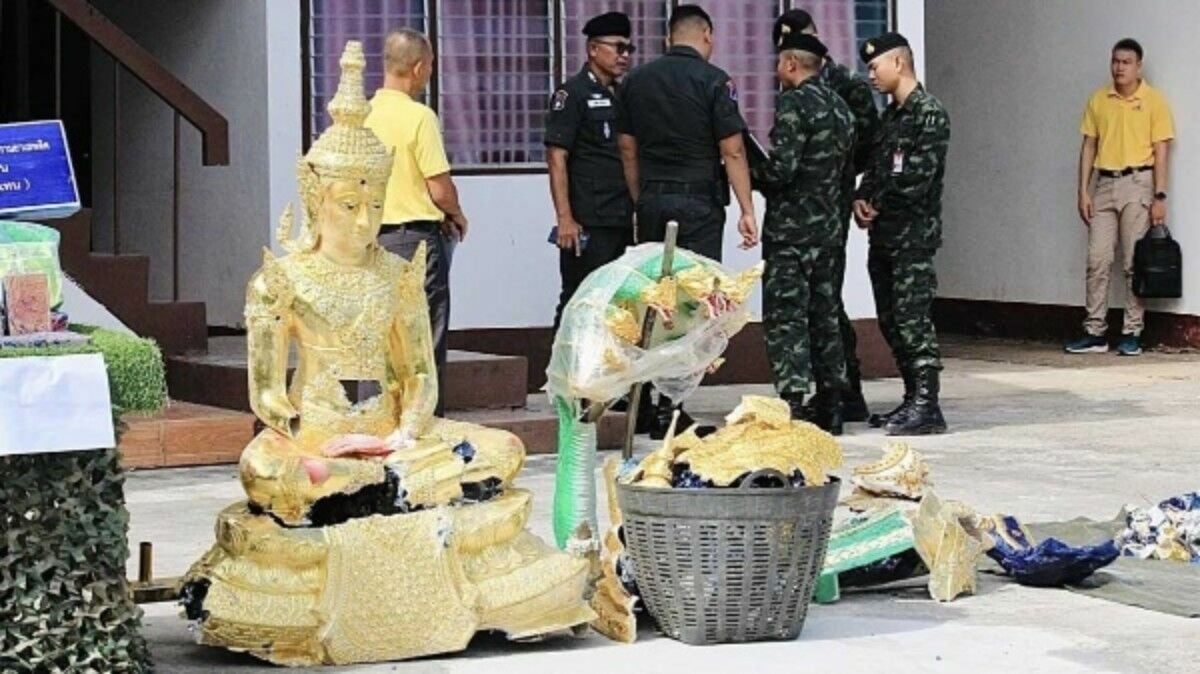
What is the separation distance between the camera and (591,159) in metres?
11.9

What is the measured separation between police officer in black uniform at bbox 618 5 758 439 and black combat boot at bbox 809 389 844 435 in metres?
0.82

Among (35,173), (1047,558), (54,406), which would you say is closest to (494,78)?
(1047,558)

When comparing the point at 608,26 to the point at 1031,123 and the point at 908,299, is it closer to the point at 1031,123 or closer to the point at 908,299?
the point at 908,299

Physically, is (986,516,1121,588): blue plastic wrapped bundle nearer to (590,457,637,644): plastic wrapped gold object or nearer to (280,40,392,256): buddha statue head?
(590,457,637,644): plastic wrapped gold object

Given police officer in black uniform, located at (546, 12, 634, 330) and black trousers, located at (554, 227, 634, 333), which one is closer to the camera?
police officer in black uniform, located at (546, 12, 634, 330)

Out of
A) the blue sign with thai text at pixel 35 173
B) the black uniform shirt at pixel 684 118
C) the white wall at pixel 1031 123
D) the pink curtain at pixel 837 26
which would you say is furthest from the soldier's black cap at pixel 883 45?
the blue sign with thai text at pixel 35 173

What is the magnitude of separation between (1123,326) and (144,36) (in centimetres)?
687

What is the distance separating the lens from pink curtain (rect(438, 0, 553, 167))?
1361cm

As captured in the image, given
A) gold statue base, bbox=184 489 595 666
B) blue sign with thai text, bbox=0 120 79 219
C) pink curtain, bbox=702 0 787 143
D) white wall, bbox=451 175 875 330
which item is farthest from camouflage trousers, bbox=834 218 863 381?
blue sign with thai text, bbox=0 120 79 219

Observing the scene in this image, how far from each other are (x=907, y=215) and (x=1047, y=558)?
3.99 metres

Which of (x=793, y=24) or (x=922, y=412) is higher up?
(x=793, y=24)

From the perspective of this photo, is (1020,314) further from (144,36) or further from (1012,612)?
(1012,612)

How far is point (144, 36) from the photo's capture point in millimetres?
14570

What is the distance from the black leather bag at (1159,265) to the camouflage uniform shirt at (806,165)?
502 centimetres
